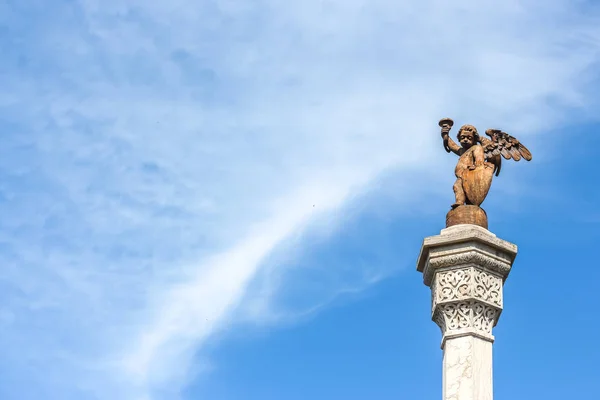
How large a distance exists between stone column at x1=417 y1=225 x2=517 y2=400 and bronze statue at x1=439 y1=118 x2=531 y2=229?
0.30 meters

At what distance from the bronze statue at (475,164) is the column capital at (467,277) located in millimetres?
312

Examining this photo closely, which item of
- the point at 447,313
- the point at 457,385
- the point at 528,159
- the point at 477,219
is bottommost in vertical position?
the point at 457,385

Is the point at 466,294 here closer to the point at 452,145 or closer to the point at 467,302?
the point at 467,302

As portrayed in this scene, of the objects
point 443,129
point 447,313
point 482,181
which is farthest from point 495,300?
point 443,129

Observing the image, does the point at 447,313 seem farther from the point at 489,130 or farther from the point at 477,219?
the point at 489,130

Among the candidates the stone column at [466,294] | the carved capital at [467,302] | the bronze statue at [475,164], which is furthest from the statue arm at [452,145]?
the carved capital at [467,302]

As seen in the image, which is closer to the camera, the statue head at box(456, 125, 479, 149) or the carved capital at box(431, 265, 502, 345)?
the carved capital at box(431, 265, 502, 345)

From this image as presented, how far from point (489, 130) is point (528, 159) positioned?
25.5 inches

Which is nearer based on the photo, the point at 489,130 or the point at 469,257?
the point at 469,257

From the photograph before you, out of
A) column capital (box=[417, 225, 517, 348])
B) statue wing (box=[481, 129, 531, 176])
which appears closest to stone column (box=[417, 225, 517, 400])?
column capital (box=[417, 225, 517, 348])

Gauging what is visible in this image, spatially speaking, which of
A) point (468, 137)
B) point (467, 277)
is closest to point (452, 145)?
point (468, 137)

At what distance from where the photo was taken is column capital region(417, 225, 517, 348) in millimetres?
15094

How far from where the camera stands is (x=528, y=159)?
16.4 metres

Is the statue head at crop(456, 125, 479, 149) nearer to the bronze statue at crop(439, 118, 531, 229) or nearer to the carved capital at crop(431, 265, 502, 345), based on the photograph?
the bronze statue at crop(439, 118, 531, 229)
